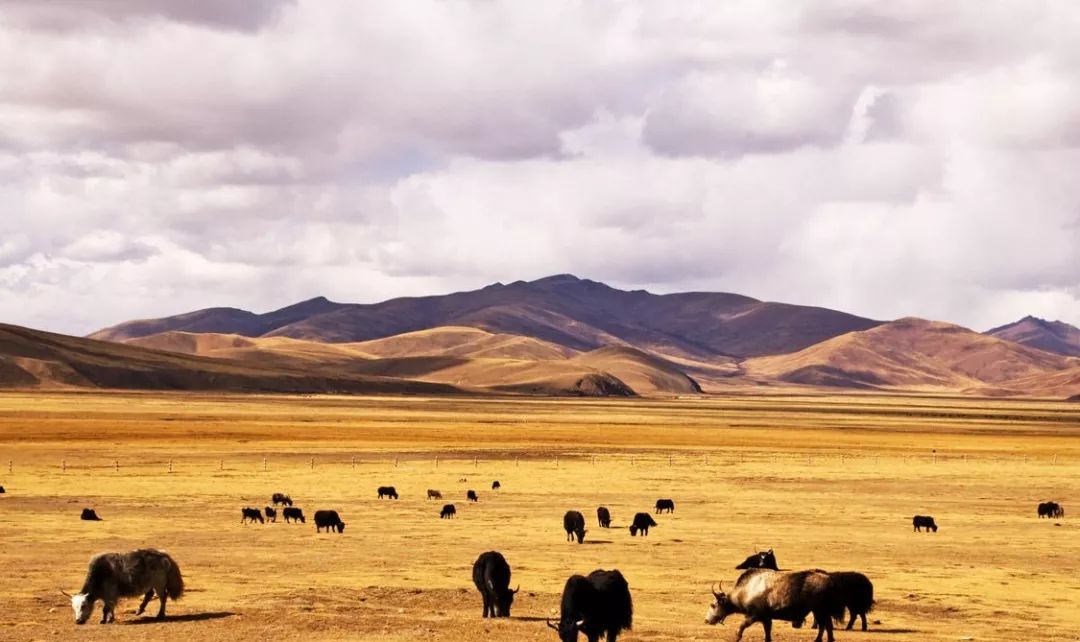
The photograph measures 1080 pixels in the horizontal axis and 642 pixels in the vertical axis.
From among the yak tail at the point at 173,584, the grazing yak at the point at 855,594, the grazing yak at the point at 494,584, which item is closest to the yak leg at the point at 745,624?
the grazing yak at the point at 855,594

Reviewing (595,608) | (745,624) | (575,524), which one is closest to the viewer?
(595,608)

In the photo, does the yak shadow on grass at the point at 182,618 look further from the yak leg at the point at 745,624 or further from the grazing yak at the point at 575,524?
the grazing yak at the point at 575,524

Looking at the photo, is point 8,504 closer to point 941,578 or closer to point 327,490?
point 327,490

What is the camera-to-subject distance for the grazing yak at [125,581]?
21.7 meters

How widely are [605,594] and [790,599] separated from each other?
3.14m

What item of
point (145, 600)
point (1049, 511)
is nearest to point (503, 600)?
point (145, 600)

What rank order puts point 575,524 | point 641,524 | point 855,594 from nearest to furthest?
point 855,594
point 575,524
point 641,524

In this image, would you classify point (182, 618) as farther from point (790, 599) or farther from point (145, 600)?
point (790, 599)

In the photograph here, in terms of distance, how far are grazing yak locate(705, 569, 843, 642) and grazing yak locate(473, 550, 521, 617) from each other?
4331 mm

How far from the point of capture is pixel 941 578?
2967 centimetres

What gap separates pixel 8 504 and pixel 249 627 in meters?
27.2

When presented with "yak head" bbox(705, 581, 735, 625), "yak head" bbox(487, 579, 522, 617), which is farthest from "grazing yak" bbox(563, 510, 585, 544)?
"yak head" bbox(705, 581, 735, 625)

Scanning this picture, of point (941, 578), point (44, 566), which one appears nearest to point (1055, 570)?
point (941, 578)

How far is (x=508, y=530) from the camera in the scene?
1549 inches
